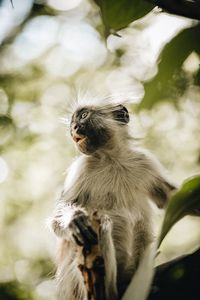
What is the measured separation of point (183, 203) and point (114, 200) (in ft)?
7.32

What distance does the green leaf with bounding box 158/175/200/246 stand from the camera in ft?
3.52

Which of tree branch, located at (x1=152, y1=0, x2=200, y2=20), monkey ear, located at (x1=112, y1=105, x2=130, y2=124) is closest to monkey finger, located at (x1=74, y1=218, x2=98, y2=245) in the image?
tree branch, located at (x1=152, y1=0, x2=200, y2=20)

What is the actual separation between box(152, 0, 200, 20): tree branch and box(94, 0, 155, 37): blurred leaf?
0.70ft

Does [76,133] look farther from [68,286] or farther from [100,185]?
[68,286]

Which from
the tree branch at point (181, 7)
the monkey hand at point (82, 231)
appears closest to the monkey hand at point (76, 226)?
the monkey hand at point (82, 231)

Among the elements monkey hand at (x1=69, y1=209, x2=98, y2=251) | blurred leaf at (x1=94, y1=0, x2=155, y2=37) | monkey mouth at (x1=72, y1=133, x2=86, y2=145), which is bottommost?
monkey mouth at (x1=72, y1=133, x2=86, y2=145)

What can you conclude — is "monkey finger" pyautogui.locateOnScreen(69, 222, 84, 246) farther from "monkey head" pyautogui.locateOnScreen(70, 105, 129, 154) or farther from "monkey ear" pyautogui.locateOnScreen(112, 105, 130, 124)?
"monkey ear" pyautogui.locateOnScreen(112, 105, 130, 124)

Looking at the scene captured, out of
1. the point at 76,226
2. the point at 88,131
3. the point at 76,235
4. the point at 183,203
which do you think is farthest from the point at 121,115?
the point at 183,203

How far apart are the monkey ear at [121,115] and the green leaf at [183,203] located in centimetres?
280

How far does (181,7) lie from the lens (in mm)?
985

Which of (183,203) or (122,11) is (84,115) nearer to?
(122,11)

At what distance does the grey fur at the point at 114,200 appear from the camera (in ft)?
9.73

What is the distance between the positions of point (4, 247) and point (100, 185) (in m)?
4.27

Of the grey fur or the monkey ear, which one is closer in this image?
the grey fur
